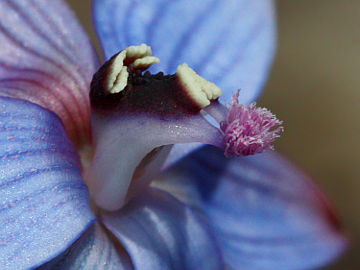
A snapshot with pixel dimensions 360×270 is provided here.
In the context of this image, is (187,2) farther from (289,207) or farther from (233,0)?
Result: (289,207)

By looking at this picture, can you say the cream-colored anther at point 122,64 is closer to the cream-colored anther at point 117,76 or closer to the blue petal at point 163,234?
the cream-colored anther at point 117,76

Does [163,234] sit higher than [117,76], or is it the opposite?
[117,76]

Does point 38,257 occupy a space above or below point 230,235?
above

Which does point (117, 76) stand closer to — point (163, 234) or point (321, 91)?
point (163, 234)

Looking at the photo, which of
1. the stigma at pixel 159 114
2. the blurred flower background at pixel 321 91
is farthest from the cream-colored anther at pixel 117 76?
Answer: the blurred flower background at pixel 321 91

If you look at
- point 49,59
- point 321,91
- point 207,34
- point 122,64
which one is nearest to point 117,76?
point 122,64

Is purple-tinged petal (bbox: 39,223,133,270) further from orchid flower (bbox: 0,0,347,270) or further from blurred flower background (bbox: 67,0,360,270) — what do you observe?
blurred flower background (bbox: 67,0,360,270)

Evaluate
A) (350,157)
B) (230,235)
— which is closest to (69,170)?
(230,235)
